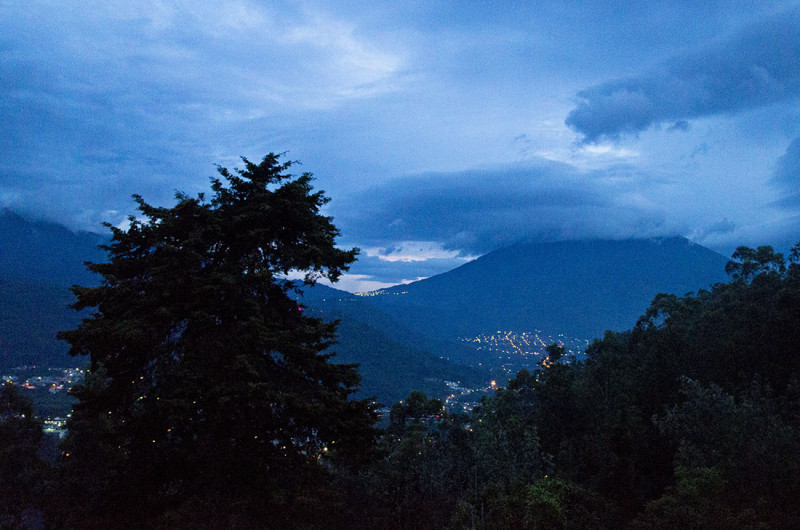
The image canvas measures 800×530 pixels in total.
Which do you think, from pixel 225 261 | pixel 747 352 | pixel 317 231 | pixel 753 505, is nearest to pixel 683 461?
pixel 753 505

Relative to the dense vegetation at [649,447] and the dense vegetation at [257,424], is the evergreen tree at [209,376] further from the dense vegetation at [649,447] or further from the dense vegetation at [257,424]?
the dense vegetation at [649,447]

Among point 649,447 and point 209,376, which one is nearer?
point 209,376

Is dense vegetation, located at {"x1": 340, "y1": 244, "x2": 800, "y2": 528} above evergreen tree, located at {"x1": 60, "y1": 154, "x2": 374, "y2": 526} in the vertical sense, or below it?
below

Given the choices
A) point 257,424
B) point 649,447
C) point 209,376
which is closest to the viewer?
point 209,376

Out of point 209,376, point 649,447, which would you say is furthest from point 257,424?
point 649,447

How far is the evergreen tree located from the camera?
8992 mm

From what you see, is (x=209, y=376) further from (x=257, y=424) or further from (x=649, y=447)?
(x=649, y=447)

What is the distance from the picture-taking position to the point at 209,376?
30.2 ft

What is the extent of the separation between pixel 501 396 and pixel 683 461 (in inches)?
1025

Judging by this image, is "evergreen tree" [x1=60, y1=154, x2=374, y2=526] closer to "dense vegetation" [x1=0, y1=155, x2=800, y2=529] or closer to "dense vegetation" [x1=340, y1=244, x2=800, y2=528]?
"dense vegetation" [x1=0, y1=155, x2=800, y2=529]

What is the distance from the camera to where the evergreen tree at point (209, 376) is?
29.5 feet

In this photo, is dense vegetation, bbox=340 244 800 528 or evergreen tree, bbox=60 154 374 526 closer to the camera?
evergreen tree, bbox=60 154 374 526

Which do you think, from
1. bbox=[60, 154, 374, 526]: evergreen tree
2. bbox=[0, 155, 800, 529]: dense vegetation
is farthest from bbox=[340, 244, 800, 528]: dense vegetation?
bbox=[60, 154, 374, 526]: evergreen tree

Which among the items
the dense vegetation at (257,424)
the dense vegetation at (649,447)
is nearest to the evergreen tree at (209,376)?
the dense vegetation at (257,424)
